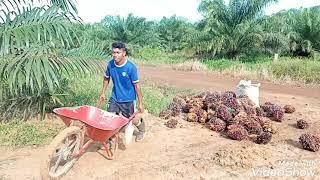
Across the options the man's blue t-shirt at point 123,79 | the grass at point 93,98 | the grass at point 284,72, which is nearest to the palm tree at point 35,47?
the man's blue t-shirt at point 123,79

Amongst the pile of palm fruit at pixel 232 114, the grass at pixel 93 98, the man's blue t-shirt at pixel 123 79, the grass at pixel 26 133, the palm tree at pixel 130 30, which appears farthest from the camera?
the palm tree at pixel 130 30

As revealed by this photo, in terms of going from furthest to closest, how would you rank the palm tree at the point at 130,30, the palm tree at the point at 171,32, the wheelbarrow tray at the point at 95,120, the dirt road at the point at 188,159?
1. the palm tree at the point at 171,32
2. the palm tree at the point at 130,30
3. the dirt road at the point at 188,159
4. the wheelbarrow tray at the point at 95,120

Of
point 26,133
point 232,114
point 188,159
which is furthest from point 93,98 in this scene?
point 188,159

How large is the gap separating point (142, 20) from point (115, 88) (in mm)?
22085

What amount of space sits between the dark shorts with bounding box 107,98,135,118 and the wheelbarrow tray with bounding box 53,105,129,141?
640mm

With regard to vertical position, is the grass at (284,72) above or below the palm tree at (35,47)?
below

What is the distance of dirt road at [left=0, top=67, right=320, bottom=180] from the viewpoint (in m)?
4.77

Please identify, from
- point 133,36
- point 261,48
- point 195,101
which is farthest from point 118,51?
point 133,36

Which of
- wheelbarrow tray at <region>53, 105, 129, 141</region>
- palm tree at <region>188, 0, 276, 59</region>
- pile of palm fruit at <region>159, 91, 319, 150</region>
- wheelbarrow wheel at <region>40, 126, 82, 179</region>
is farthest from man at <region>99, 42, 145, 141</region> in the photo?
palm tree at <region>188, 0, 276, 59</region>

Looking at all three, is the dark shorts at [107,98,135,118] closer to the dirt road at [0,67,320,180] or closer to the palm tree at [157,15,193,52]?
the dirt road at [0,67,320,180]

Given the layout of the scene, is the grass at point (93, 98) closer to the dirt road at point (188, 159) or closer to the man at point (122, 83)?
the dirt road at point (188, 159)

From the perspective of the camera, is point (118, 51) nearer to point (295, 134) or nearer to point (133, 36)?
point (295, 134)

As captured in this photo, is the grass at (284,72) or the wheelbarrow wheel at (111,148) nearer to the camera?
the wheelbarrow wheel at (111,148)

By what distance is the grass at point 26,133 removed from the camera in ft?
18.8
